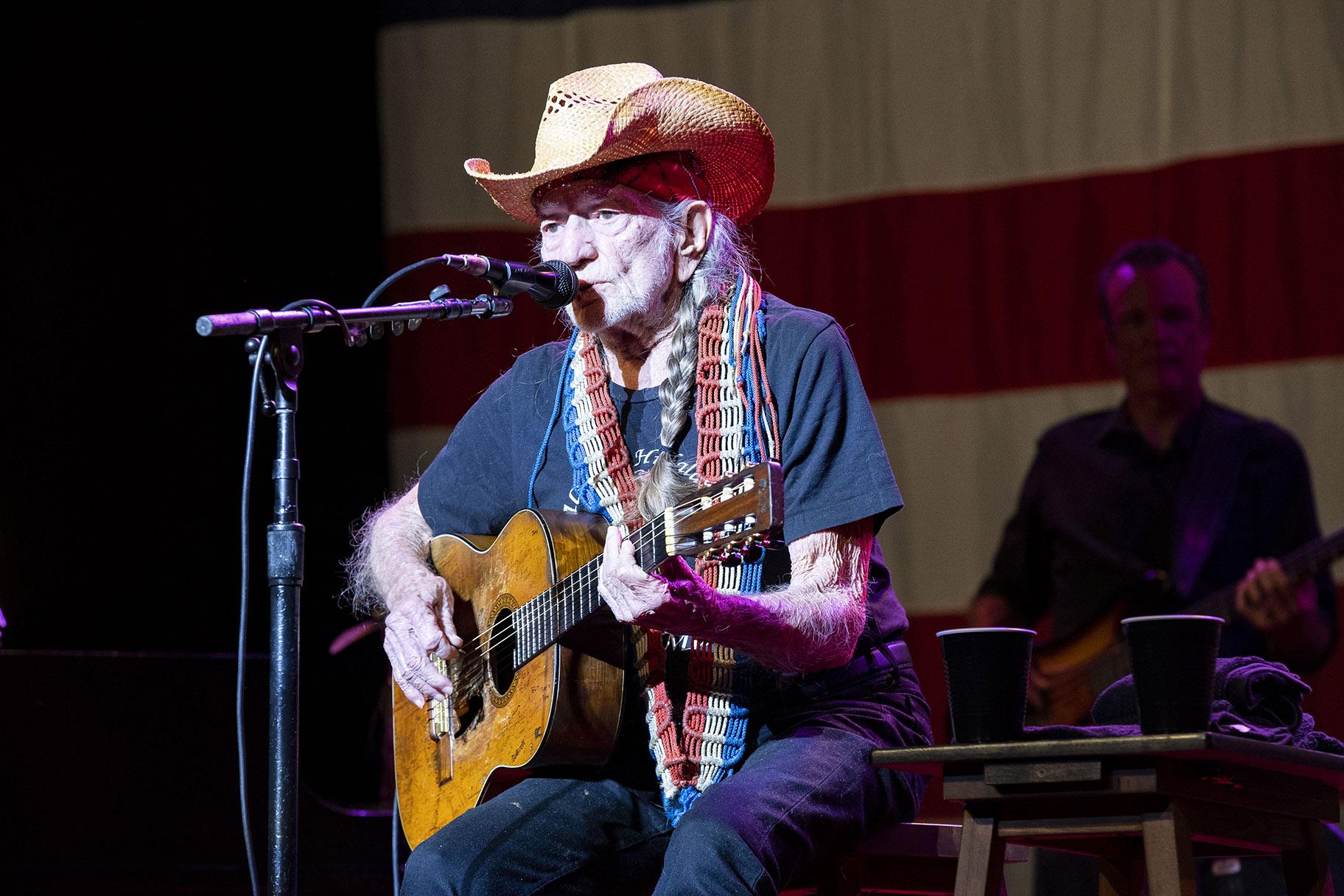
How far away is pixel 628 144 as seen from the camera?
9.48ft

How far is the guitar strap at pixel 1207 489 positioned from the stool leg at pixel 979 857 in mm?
2896

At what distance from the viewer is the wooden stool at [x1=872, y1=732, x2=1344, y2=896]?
6.82ft

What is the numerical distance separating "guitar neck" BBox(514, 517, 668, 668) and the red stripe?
2258 mm

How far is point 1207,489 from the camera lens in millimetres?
5035

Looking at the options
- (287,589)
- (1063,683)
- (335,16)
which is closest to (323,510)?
(335,16)

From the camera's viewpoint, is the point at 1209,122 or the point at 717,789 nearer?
the point at 717,789

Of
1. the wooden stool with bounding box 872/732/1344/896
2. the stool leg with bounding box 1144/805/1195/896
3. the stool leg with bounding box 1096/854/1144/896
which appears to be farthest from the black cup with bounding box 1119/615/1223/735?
the stool leg with bounding box 1096/854/1144/896

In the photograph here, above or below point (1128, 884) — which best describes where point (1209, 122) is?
above

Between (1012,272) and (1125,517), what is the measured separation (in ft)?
3.09

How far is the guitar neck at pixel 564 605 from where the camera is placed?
2402mm

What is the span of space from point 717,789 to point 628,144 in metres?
1.21

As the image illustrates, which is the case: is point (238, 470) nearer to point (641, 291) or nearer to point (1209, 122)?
point (641, 291)

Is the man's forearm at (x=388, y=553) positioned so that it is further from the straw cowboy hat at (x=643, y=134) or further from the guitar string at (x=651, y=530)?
the straw cowboy hat at (x=643, y=134)

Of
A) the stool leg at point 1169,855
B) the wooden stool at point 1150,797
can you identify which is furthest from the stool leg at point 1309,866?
the stool leg at point 1169,855
